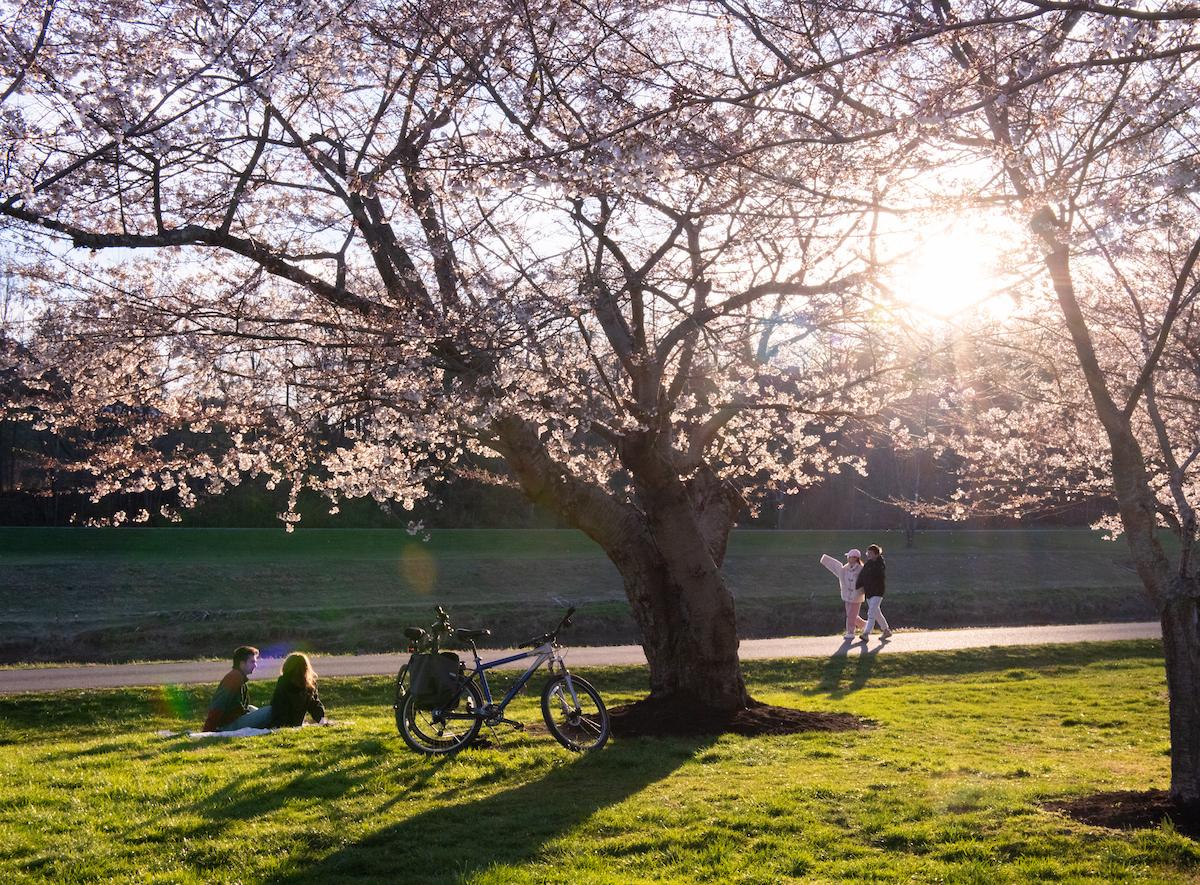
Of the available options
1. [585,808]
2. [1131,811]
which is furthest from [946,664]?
[585,808]

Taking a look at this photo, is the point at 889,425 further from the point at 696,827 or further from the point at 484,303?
the point at 696,827

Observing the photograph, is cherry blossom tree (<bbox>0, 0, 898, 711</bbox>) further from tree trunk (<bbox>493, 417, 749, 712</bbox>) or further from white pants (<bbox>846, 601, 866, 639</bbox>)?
white pants (<bbox>846, 601, 866, 639</bbox>)

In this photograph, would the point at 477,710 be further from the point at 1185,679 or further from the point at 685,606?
the point at 1185,679

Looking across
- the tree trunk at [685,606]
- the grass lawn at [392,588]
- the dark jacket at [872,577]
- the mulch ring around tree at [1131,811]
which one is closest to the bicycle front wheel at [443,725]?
the tree trunk at [685,606]

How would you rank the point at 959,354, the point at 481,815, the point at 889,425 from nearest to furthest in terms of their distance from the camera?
the point at 481,815
the point at 959,354
the point at 889,425

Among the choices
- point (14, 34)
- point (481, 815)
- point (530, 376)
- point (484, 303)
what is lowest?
point (481, 815)

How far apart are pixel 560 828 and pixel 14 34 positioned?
19.7 feet

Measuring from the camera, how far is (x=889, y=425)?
42.5 feet

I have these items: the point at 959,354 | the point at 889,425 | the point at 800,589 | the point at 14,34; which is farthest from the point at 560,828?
the point at 800,589

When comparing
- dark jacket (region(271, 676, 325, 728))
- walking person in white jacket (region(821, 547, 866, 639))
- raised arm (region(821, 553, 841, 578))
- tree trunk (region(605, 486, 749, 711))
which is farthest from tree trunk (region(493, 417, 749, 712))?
raised arm (region(821, 553, 841, 578))

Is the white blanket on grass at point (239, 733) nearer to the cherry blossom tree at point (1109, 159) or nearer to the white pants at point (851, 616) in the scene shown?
the cherry blossom tree at point (1109, 159)

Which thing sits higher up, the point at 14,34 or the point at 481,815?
the point at 14,34

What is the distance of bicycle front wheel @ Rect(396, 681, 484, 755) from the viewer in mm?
9070

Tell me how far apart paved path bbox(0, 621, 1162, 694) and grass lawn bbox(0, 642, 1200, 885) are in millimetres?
3483
